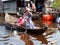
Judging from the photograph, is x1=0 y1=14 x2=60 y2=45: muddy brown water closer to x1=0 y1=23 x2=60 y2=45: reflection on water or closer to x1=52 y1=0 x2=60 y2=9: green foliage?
x1=0 y1=23 x2=60 y2=45: reflection on water

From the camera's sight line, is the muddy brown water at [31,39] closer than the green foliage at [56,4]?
Yes

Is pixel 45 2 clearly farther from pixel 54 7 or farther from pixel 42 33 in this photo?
pixel 42 33

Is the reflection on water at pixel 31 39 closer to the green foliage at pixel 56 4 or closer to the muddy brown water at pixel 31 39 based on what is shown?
the muddy brown water at pixel 31 39

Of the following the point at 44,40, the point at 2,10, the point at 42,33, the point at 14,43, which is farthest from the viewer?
the point at 2,10

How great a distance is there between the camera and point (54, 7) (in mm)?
24844

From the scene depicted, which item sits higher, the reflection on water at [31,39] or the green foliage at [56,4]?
the green foliage at [56,4]

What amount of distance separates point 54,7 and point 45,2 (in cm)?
266

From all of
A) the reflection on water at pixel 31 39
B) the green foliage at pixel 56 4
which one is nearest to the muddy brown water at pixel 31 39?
the reflection on water at pixel 31 39

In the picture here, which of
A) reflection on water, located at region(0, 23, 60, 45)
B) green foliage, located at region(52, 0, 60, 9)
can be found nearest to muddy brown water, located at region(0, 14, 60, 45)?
reflection on water, located at region(0, 23, 60, 45)

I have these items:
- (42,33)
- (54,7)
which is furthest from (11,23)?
(54,7)

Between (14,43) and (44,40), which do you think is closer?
(14,43)

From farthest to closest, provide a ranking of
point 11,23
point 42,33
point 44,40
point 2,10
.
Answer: point 2,10, point 11,23, point 42,33, point 44,40

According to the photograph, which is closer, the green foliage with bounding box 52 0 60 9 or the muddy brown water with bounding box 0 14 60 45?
the muddy brown water with bounding box 0 14 60 45

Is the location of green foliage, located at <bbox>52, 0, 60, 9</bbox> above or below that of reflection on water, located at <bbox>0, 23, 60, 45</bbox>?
above
